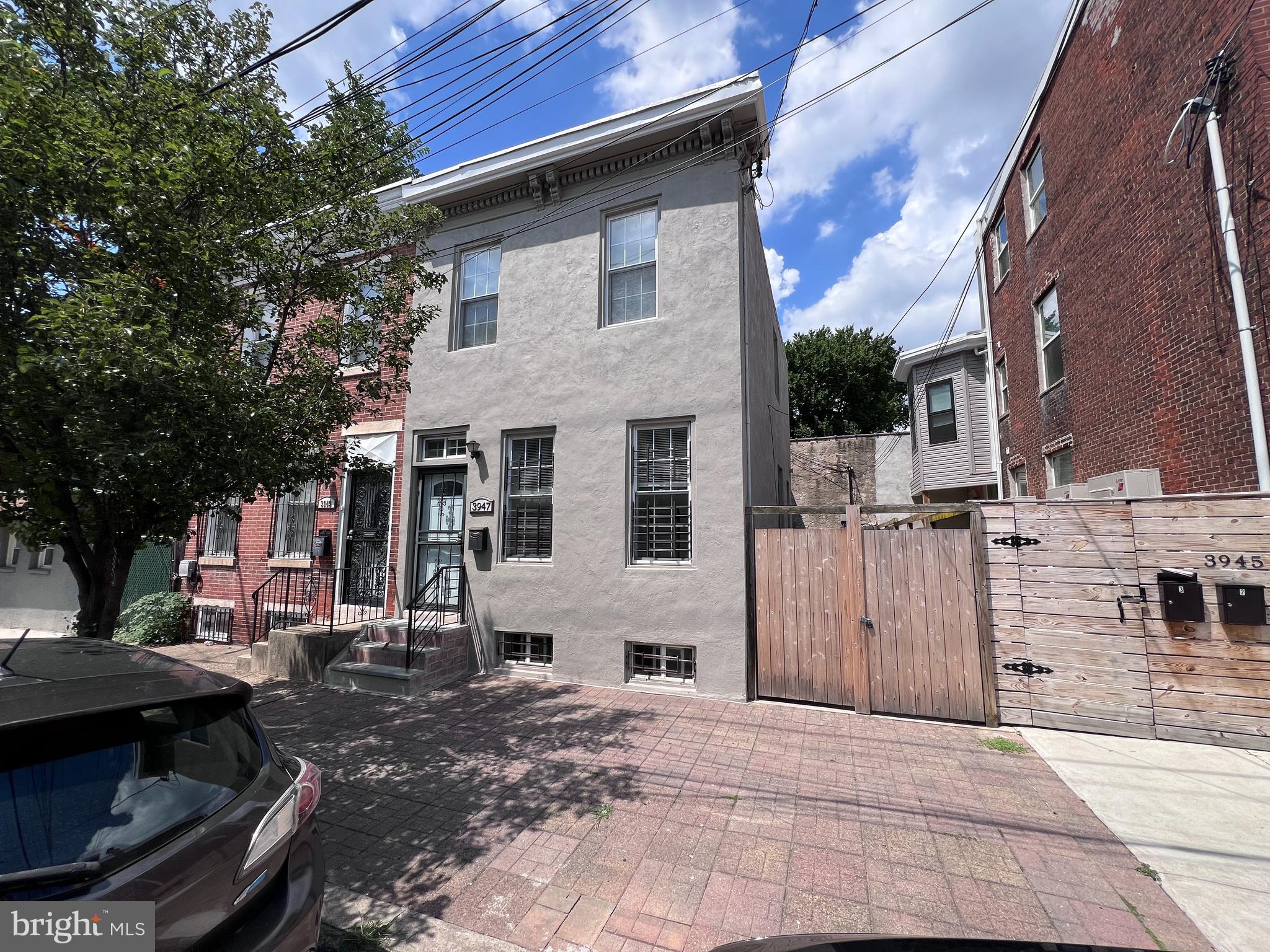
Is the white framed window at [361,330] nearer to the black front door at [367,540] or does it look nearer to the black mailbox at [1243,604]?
the black front door at [367,540]

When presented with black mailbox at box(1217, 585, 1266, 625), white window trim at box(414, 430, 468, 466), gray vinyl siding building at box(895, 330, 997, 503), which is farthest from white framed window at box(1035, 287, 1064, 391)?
white window trim at box(414, 430, 468, 466)

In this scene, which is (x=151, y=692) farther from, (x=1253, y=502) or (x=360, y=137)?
(x=1253, y=502)

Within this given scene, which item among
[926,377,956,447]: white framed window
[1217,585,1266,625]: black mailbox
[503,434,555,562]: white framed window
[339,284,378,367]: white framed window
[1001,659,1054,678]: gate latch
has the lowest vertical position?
[1001,659,1054,678]: gate latch

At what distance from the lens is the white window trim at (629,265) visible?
25.2ft

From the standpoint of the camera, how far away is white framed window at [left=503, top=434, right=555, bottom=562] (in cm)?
793

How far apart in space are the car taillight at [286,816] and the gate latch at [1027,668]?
626 centimetres

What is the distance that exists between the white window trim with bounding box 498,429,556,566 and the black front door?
231 cm

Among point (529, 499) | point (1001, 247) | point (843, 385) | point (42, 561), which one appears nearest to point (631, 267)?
point (529, 499)

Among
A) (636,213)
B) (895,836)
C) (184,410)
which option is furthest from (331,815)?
(636,213)

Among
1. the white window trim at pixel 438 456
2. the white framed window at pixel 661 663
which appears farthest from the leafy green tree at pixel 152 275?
the white framed window at pixel 661 663

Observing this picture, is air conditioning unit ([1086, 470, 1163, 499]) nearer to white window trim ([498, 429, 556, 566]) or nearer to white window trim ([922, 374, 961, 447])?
A: white window trim ([498, 429, 556, 566])

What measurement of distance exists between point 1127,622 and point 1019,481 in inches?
350

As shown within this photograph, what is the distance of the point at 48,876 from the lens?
158 centimetres

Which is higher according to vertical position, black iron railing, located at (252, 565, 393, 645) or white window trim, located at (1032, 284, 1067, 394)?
white window trim, located at (1032, 284, 1067, 394)
